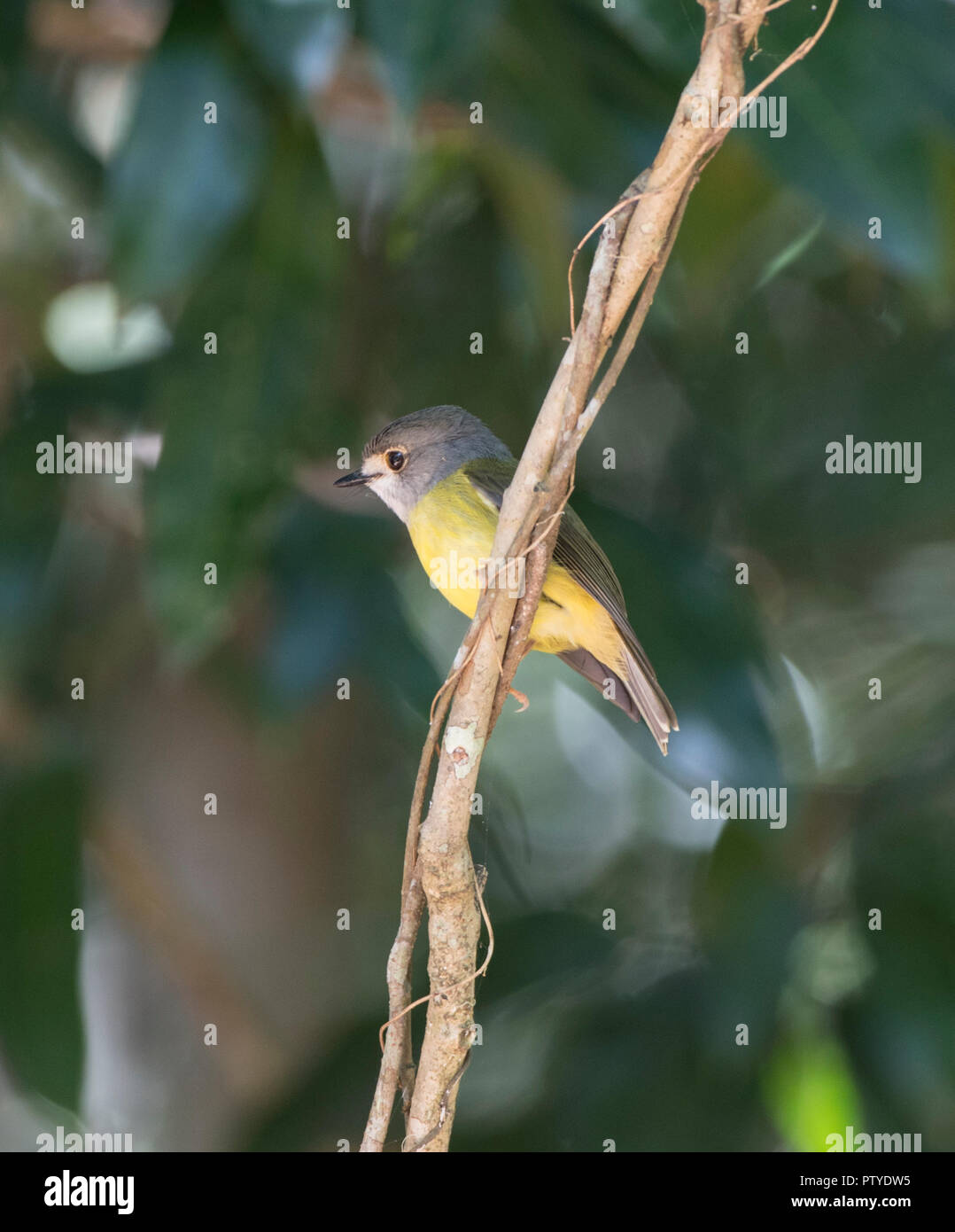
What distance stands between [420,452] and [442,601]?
38.0 inches

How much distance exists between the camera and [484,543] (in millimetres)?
2293

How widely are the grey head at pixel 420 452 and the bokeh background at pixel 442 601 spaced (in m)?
0.17

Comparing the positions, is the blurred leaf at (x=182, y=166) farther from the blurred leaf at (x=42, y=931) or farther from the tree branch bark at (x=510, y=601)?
the blurred leaf at (x=42, y=931)

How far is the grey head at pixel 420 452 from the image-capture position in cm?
250

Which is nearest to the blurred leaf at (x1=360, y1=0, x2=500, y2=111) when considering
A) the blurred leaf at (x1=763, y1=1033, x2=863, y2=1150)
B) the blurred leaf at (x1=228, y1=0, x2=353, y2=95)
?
the blurred leaf at (x1=228, y1=0, x2=353, y2=95)

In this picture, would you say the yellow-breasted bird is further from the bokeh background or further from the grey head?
the bokeh background

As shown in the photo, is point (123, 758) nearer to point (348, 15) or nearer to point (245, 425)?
point (245, 425)

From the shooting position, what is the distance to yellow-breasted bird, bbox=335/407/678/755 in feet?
7.30

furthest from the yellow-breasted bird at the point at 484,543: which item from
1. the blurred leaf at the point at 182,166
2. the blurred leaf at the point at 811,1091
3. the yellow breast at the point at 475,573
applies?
the blurred leaf at the point at 811,1091

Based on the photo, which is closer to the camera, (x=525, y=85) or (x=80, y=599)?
(x=525, y=85)

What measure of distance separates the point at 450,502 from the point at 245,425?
0.43 metres

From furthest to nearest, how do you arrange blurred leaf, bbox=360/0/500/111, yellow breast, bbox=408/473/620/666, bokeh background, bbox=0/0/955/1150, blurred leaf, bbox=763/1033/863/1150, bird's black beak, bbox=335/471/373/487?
blurred leaf, bbox=763/1033/863/1150 < bird's black beak, bbox=335/471/373/487 < bokeh background, bbox=0/0/955/1150 < yellow breast, bbox=408/473/620/666 < blurred leaf, bbox=360/0/500/111
